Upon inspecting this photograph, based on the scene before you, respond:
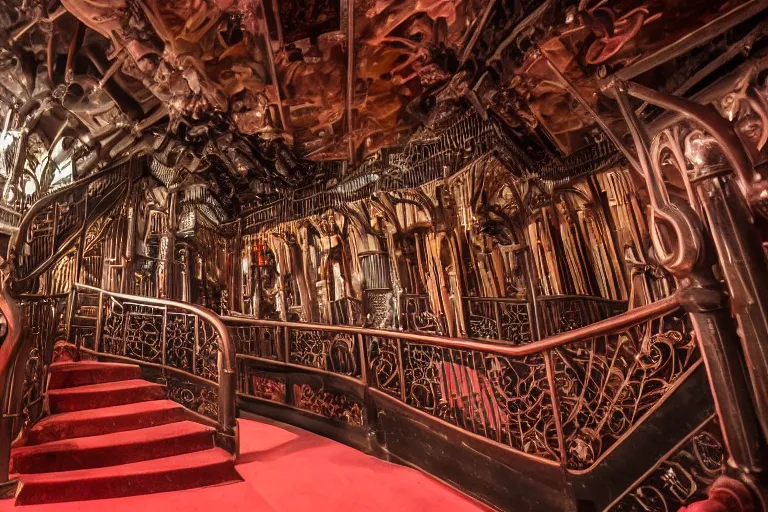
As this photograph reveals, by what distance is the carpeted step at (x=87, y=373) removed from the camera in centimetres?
390

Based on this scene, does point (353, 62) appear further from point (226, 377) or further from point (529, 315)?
point (529, 315)

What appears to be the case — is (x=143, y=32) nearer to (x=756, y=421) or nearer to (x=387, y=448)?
(x=387, y=448)

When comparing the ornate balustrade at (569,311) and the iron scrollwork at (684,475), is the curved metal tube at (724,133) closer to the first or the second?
the iron scrollwork at (684,475)

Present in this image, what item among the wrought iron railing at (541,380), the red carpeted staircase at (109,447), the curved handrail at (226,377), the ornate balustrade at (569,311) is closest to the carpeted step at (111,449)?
the red carpeted staircase at (109,447)

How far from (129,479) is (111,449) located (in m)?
0.39

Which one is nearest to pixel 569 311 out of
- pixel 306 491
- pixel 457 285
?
pixel 457 285

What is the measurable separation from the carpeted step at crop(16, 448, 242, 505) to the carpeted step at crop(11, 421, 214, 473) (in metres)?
0.08

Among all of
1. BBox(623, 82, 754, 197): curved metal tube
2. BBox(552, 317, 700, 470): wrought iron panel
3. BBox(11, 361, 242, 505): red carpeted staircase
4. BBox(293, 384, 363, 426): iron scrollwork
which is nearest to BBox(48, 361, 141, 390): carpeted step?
BBox(11, 361, 242, 505): red carpeted staircase

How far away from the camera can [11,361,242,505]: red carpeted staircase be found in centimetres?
284

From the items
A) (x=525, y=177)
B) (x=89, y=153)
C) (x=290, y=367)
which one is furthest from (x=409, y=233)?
(x=89, y=153)

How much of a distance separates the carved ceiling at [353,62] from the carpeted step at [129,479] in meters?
4.68

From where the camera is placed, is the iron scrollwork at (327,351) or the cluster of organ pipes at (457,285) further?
the iron scrollwork at (327,351)

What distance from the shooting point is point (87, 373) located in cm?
409

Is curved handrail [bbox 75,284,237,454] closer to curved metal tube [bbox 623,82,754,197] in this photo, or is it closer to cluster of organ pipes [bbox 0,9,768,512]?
cluster of organ pipes [bbox 0,9,768,512]
